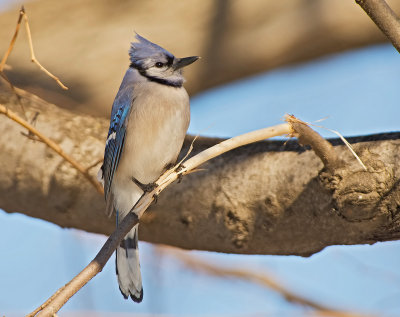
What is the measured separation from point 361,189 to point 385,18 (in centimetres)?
62

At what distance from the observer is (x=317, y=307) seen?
3.84 metres

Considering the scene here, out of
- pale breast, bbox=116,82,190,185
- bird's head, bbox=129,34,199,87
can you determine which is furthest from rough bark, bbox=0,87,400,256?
bird's head, bbox=129,34,199,87

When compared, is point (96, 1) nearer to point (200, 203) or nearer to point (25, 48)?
point (25, 48)

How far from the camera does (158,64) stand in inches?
119

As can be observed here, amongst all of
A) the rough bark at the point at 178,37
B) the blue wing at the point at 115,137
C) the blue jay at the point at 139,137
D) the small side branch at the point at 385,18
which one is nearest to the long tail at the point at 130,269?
the blue jay at the point at 139,137

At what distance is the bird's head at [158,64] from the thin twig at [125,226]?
39.9 inches

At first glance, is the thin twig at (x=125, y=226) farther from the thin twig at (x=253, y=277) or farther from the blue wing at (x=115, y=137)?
the thin twig at (x=253, y=277)

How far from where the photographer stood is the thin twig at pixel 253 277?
3820 millimetres

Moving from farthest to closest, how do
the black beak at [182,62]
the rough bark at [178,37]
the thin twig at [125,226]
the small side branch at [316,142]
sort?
the rough bark at [178,37]
the black beak at [182,62]
the small side branch at [316,142]
the thin twig at [125,226]

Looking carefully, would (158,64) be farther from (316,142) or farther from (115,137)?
(316,142)

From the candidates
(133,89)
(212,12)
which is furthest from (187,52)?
(133,89)

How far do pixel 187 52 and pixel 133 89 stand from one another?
530mm

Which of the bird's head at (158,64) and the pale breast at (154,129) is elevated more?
the bird's head at (158,64)

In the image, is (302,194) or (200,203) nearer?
(302,194)
